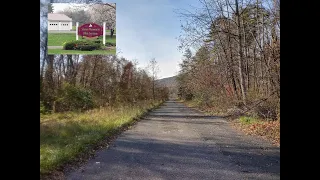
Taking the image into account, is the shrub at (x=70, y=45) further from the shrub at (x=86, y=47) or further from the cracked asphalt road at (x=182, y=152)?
the cracked asphalt road at (x=182, y=152)

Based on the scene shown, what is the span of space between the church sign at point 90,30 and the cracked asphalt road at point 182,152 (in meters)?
1.25

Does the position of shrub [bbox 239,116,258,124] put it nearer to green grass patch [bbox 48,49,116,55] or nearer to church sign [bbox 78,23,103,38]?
green grass patch [bbox 48,49,116,55]

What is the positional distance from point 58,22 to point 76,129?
107 centimetres

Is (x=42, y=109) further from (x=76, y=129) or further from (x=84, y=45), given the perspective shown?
(x=84, y=45)

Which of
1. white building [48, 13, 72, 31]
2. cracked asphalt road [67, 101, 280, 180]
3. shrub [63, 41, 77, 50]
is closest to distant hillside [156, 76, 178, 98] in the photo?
cracked asphalt road [67, 101, 280, 180]

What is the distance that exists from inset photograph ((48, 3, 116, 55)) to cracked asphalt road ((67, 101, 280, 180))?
1.17 m

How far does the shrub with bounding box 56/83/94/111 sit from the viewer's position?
2.84 metres

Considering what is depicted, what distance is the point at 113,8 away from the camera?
282 centimetres
